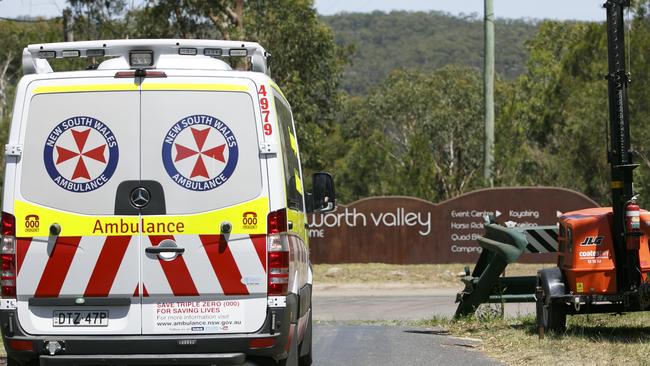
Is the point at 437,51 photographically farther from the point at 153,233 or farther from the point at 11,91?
the point at 153,233

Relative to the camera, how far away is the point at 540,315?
13016 millimetres

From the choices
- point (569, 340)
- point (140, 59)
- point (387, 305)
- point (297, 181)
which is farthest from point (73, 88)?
point (387, 305)

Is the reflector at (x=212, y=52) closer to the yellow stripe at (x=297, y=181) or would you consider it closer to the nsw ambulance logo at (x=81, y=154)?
the nsw ambulance logo at (x=81, y=154)

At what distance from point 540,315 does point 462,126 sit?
52.7m

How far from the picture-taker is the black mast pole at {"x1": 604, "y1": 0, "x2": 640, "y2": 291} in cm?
1223

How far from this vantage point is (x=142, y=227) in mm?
7762

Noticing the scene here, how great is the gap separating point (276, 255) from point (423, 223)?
23831mm

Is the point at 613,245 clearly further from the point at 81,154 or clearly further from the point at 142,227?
the point at 81,154

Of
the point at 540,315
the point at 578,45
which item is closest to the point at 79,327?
the point at 540,315

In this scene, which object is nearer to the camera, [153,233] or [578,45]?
[153,233]

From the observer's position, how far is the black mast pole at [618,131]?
40.1 feet

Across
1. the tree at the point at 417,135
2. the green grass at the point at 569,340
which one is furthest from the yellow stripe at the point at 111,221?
the tree at the point at 417,135

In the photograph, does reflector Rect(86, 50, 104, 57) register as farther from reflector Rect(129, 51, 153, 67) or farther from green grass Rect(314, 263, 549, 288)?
green grass Rect(314, 263, 549, 288)

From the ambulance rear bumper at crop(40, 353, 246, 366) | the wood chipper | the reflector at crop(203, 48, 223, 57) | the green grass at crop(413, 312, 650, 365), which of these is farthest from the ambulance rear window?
the wood chipper
